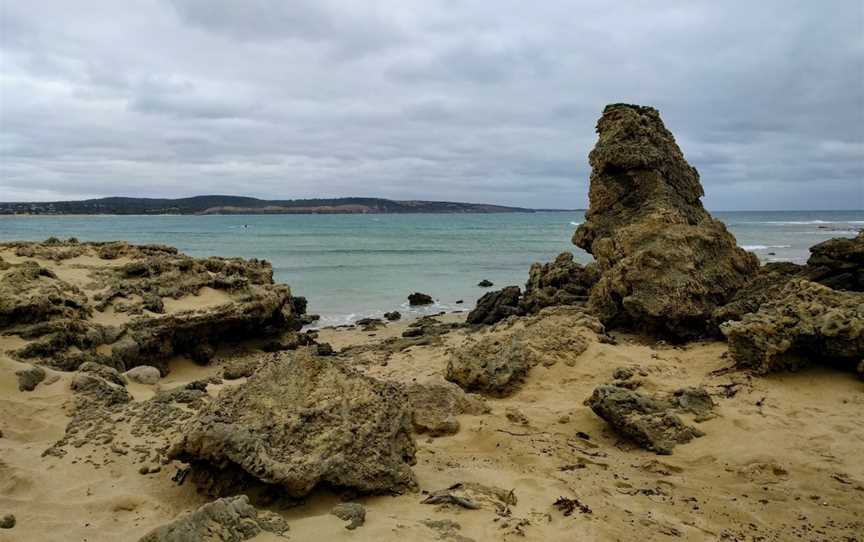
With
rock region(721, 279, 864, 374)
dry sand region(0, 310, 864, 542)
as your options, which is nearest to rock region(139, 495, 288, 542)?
dry sand region(0, 310, 864, 542)

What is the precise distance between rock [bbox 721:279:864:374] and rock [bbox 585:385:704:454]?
6.37 feet

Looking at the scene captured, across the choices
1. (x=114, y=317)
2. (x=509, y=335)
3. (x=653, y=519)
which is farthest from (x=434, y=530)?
(x=114, y=317)

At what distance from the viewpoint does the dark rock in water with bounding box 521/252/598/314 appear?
14.8m

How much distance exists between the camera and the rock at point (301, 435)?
4.27m

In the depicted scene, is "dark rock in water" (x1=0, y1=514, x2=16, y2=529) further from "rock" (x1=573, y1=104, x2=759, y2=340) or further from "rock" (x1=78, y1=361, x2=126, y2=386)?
"rock" (x1=573, y1=104, x2=759, y2=340)

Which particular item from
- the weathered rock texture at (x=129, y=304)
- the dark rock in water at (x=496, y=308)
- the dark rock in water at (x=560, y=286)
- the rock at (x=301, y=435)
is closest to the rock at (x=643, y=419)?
the rock at (x=301, y=435)

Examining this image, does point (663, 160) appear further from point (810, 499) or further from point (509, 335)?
point (810, 499)

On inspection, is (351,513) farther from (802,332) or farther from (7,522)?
(802,332)

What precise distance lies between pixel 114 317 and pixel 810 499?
9806mm

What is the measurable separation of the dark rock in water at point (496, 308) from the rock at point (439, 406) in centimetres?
838

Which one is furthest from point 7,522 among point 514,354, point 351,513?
point 514,354

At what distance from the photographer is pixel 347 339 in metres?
15.3

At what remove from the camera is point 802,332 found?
7695mm

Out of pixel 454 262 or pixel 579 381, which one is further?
pixel 454 262
